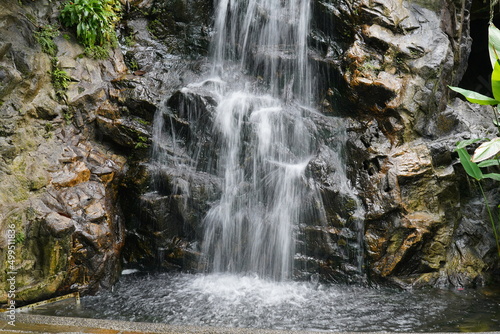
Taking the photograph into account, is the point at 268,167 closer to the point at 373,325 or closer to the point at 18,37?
the point at 373,325

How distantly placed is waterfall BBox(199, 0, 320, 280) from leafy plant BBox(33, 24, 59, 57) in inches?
108

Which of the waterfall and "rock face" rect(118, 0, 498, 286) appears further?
the waterfall

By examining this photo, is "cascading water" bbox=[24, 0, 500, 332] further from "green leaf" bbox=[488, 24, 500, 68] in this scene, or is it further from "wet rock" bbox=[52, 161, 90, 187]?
"green leaf" bbox=[488, 24, 500, 68]

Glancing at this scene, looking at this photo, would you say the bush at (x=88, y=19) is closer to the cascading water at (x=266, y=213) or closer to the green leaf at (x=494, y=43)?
the cascading water at (x=266, y=213)

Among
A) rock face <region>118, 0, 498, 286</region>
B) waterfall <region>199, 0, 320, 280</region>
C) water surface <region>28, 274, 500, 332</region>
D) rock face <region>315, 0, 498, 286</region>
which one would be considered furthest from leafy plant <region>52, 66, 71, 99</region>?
rock face <region>315, 0, 498, 286</region>

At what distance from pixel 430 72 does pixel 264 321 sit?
4.52 metres

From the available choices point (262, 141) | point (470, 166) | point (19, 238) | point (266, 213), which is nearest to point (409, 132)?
point (470, 166)

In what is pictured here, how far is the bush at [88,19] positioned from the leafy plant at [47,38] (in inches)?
11.9

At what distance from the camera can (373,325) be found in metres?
4.31

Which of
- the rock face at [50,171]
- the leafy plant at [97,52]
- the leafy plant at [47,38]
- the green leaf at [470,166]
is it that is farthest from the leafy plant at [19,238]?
the green leaf at [470,166]

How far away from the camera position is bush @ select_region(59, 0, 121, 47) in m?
6.35

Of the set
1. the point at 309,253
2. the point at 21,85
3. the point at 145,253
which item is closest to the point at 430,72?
the point at 309,253

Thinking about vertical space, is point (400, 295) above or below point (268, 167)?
below

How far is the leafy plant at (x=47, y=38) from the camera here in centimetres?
597
